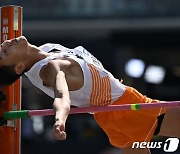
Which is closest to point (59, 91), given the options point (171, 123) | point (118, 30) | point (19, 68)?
point (19, 68)

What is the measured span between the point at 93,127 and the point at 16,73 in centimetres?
824

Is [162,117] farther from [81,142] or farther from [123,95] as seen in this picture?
[81,142]

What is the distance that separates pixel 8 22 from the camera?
3.89 meters

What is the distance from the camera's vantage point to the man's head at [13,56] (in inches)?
139

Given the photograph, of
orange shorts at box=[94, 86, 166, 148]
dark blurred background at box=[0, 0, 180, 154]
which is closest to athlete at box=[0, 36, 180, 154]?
orange shorts at box=[94, 86, 166, 148]

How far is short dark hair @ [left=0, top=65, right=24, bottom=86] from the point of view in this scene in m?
3.57

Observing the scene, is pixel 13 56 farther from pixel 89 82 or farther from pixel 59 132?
pixel 59 132

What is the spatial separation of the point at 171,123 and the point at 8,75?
934 millimetres

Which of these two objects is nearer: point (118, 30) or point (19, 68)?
point (19, 68)

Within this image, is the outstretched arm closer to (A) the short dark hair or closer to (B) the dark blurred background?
(A) the short dark hair

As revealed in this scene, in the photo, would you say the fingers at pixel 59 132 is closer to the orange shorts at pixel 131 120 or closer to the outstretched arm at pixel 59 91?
the outstretched arm at pixel 59 91

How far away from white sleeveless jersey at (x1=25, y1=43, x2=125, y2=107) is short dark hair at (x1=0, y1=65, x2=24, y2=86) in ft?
0.24

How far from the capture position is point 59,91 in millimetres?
3211

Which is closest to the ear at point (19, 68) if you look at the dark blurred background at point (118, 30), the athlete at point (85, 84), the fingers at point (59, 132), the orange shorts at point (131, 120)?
the athlete at point (85, 84)
